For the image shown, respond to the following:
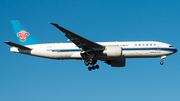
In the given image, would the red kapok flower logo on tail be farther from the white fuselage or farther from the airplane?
the white fuselage

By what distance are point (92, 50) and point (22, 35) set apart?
12.5 meters

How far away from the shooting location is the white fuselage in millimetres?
38938

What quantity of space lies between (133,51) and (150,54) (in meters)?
2.54

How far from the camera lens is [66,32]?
35.6 m

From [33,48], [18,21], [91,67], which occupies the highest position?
[18,21]

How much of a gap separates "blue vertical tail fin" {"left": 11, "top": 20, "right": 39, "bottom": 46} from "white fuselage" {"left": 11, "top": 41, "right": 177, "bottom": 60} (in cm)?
184

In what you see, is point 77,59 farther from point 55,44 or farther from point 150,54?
point 150,54

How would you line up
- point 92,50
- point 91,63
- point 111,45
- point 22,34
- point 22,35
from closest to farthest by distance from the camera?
point 92,50
point 111,45
point 91,63
point 22,35
point 22,34

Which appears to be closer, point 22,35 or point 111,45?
point 111,45

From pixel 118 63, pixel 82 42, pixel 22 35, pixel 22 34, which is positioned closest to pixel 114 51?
pixel 82 42

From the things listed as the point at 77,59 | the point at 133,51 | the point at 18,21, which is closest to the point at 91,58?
the point at 77,59

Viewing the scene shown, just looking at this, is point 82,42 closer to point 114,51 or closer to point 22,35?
point 114,51

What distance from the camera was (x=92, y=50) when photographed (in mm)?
39094

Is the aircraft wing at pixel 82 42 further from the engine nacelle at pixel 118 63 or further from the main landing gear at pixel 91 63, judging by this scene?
the engine nacelle at pixel 118 63
